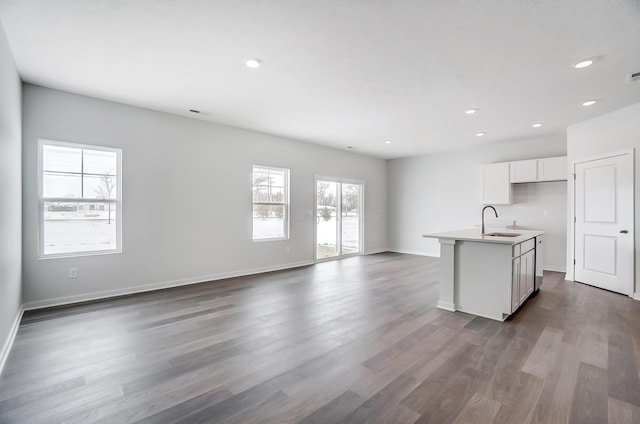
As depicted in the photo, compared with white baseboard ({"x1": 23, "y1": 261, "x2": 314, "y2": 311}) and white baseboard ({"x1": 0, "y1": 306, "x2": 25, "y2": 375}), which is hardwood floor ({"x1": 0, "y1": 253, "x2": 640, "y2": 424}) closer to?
white baseboard ({"x1": 0, "y1": 306, "x2": 25, "y2": 375})

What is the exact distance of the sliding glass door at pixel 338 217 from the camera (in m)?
7.00

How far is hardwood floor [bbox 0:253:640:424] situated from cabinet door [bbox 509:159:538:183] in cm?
266

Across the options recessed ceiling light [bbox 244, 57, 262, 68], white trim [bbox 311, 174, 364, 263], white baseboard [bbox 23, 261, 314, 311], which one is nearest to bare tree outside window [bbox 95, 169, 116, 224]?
white baseboard [bbox 23, 261, 314, 311]

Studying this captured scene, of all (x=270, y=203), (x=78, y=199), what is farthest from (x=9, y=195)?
(x=270, y=203)

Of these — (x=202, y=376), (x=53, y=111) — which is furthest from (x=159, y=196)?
(x=202, y=376)

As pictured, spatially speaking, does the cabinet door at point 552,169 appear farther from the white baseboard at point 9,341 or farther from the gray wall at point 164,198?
the white baseboard at point 9,341

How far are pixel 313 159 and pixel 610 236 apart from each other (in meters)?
5.21

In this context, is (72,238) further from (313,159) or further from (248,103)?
(313,159)

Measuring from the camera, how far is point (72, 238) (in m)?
3.89

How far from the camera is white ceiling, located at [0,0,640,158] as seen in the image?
2.20 meters

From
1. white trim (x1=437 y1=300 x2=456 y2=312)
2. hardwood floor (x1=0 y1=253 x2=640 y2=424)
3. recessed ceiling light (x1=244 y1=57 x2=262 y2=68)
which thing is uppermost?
recessed ceiling light (x1=244 y1=57 x2=262 y2=68)

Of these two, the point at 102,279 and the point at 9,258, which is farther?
the point at 102,279

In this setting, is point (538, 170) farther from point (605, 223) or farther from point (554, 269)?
point (554, 269)

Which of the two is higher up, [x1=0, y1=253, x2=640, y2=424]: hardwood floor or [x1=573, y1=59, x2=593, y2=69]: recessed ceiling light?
[x1=573, y1=59, x2=593, y2=69]: recessed ceiling light
